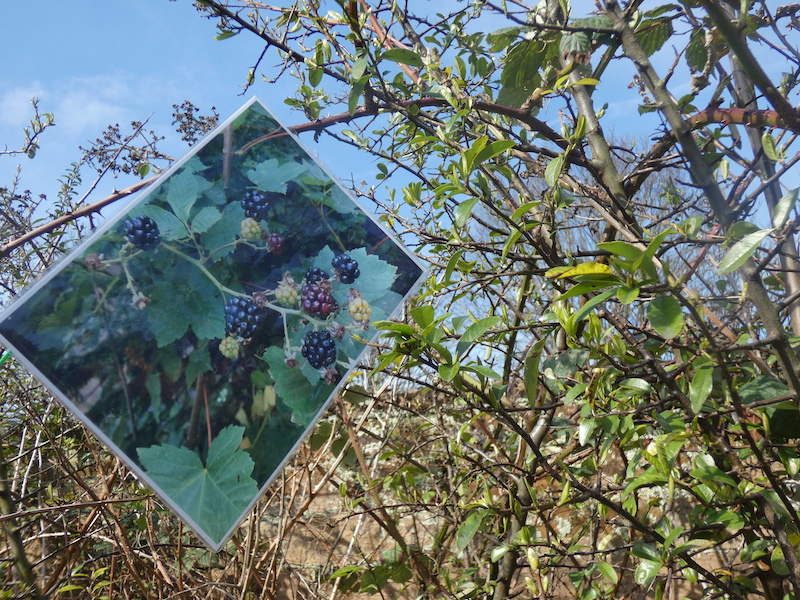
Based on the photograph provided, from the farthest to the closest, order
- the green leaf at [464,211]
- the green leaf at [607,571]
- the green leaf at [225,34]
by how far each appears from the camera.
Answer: the green leaf at [225,34]
the green leaf at [607,571]
the green leaf at [464,211]

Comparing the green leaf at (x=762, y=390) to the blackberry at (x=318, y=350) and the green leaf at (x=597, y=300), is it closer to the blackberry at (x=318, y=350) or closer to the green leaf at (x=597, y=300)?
the green leaf at (x=597, y=300)

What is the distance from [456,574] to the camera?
1564 millimetres

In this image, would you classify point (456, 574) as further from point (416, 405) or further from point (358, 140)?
point (358, 140)

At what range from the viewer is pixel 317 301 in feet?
2.49

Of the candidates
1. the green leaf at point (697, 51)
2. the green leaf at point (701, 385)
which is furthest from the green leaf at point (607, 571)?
the green leaf at point (697, 51)

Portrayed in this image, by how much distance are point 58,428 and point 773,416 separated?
6.33ft

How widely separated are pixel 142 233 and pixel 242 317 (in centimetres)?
15

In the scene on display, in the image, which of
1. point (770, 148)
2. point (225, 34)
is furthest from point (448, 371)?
point (225, 34)

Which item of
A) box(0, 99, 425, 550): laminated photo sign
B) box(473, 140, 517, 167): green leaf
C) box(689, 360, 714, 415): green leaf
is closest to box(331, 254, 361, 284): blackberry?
box(0, 99, 425, 550): laminated photo sign

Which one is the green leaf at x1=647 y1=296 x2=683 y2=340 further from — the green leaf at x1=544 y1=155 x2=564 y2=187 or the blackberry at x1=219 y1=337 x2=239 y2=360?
the blackberry at x1=219 y1=337 x2=239 y2=360

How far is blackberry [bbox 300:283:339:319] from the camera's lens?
753 millimetres

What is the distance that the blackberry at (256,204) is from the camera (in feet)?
2.43

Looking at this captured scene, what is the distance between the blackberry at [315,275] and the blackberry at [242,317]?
0.28 ft

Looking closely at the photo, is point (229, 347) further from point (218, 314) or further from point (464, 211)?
point (464, 211)
